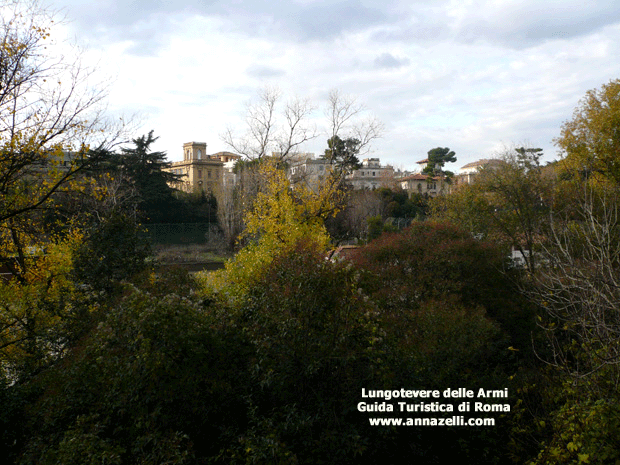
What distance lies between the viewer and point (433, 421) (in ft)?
22.0

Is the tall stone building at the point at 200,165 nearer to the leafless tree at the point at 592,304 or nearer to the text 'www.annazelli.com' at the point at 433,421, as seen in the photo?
the leafless tree at the point at 592,304

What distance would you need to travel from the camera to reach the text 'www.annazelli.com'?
240 inches

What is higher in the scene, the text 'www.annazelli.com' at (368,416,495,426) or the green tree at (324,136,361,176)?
the green tree at (324,136,361,176)

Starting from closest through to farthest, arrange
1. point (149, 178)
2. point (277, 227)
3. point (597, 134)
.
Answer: point (277, 227) → point (597, 134) → point (149, 178)

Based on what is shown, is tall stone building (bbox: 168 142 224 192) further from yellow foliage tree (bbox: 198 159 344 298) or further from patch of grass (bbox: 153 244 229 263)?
yellow foliage tree (bbox: 198 159 344 298)

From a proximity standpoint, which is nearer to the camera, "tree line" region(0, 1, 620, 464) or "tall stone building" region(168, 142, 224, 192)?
"tree line" region(0, 1, 620, 464)

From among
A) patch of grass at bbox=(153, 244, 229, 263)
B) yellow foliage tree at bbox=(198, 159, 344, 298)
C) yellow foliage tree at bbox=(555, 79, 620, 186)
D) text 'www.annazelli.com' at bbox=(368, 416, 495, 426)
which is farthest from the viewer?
patch of grass at bbox=(153, 244, 229, 263)

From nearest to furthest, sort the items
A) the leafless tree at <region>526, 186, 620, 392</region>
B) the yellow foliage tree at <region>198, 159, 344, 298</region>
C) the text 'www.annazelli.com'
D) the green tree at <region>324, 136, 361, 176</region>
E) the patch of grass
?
the leafless tree at <region>526, 186, 620, 392</region>
the text 'www.annazelli.com'
the yellow foliage tree at <region>198, 159, 344, 298</region>
the green tree at <region>324, 136, 361, 176</region>
the patch of grass

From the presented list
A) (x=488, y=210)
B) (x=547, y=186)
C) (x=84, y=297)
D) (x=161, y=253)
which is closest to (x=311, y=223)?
(x=488, y=210)

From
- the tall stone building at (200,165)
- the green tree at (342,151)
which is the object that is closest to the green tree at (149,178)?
the green tree at (342,151)

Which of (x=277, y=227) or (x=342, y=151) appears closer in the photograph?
(x=277, y=227)

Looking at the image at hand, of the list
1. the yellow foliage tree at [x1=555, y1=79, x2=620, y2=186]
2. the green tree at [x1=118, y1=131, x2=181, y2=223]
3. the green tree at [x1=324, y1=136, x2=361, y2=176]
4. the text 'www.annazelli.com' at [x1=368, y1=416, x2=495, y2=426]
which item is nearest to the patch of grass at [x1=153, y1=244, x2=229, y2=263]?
the green tree at [x1=118, y1=131, x2=181, y2=223]

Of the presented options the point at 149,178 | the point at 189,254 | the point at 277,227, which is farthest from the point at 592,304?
the point at 149,178

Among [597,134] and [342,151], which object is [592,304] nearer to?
[597,134]
